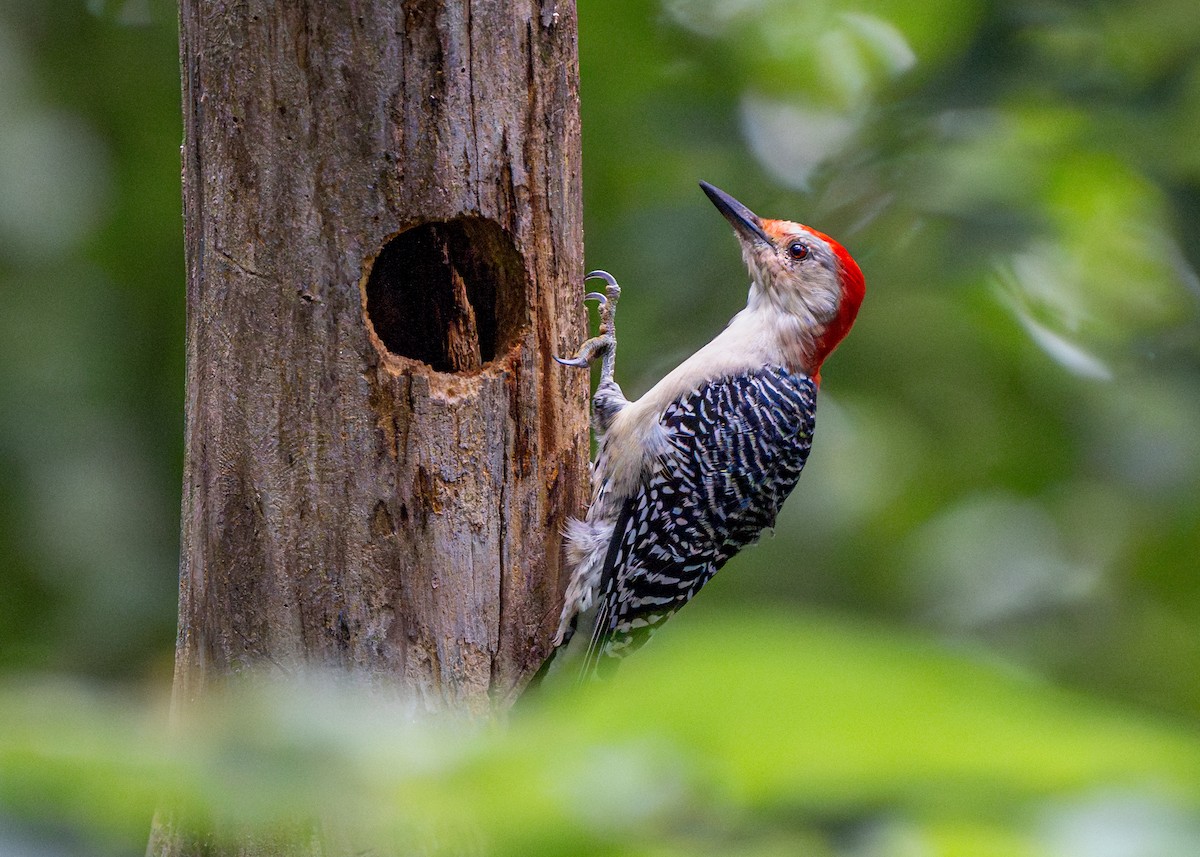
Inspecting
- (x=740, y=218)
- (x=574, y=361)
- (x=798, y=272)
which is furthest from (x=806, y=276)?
(x=574, y=361)

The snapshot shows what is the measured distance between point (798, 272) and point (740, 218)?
0.99 ft

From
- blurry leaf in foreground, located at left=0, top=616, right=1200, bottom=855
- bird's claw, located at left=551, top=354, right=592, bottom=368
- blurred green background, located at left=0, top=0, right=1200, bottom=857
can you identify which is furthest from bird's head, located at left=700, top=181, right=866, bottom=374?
blurry leaf in foreground, located at left=0, top=616, right=1200, bottom=855

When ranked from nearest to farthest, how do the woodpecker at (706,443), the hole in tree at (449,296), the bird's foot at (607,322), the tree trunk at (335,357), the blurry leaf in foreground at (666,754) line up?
the blurry leaf in foreground at (666,754) < the tree trunk at (335,357) < the hole in tree at (449,296) < the woodpecker at (706,443) < the bird's foot at (607,322)

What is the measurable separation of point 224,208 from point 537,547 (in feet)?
3.84

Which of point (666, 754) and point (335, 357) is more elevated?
point (666, 754)

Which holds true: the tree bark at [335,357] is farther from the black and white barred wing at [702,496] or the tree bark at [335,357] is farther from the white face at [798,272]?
the white face at [798,272]

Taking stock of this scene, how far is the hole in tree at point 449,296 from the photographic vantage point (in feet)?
10.8

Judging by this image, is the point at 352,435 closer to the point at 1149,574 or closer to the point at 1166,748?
the point at 1166,748

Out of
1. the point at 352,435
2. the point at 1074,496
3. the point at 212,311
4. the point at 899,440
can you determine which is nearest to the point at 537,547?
the point at 352,435

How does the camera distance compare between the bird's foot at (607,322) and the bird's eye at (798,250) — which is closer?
the bird's foot at (607,322)

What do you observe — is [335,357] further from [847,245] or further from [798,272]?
[847,245]

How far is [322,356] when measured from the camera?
2.97 metres

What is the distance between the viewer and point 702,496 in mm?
4137

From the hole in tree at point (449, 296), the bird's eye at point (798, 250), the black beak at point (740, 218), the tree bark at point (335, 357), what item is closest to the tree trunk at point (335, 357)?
the tree bark at point (335, 357)
